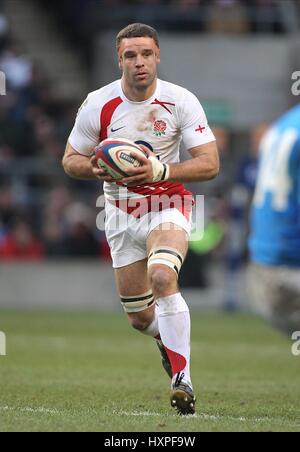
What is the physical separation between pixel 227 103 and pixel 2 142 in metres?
4.86

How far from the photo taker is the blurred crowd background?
17859 mm

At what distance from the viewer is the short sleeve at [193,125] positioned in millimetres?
7375

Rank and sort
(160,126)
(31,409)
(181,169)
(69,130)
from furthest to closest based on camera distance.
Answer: (69,130) → (160,126) → (181,169) → (31,409)

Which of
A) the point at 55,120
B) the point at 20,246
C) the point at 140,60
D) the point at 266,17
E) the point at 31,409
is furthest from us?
the point at 266,17

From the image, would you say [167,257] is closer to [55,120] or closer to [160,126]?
[160,126]

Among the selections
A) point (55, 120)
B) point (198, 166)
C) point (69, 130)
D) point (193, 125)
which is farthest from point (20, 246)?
point (198, 166)

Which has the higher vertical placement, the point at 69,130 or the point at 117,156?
the point at 117,156

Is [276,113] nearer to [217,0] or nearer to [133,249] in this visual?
[217,0]

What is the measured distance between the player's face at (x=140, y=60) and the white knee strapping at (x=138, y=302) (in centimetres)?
147

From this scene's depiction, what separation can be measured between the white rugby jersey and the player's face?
0.17 m

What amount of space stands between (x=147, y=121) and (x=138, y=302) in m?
1.29

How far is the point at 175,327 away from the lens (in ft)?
23.3

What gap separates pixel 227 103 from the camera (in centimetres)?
2189
